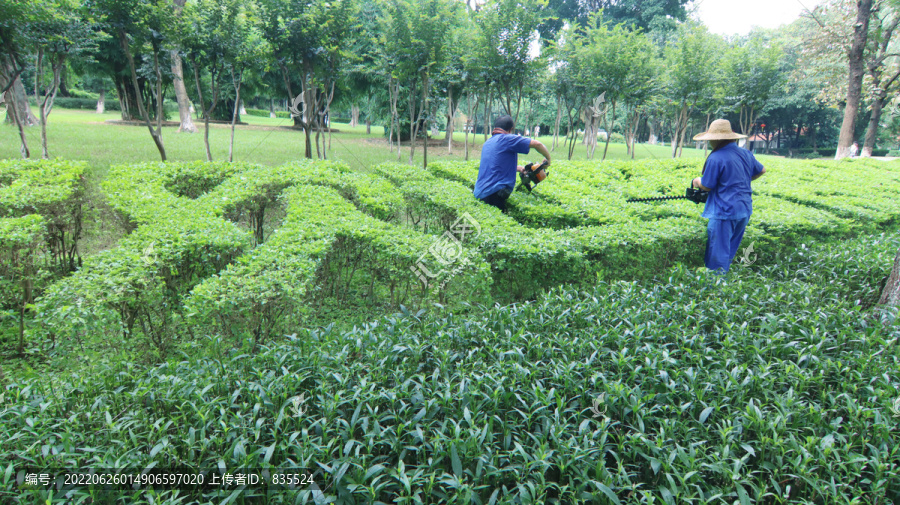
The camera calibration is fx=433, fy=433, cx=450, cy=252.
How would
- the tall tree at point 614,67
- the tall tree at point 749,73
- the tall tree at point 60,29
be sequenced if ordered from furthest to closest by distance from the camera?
the tall tree at point 749,73
the tall tree at point 614,67
the tall tree at point 60,29

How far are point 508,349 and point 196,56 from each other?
1145 cm

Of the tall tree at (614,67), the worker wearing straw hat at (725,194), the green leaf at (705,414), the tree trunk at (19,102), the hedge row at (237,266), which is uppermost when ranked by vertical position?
the tall tree at (614,67)

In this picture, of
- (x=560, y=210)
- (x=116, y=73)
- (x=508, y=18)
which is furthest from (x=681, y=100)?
(x=116, y=73)

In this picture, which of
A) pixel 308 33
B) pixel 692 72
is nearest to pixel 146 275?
pixel 308 33

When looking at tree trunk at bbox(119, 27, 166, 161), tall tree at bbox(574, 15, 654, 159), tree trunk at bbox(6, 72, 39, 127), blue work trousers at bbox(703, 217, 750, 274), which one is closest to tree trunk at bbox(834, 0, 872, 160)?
tall tree at bbox(574, 15, 654, 159)

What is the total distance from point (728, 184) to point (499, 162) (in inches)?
109

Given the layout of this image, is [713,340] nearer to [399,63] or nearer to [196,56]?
[399,63]

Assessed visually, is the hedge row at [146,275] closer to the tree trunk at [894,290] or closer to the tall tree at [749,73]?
the tree trunk at [894,290]

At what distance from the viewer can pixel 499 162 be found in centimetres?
603

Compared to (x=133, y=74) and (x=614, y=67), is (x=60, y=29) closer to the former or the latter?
(x=133, y=74)

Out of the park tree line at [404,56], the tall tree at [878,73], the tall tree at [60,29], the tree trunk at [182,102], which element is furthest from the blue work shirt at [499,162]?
the tall tree at [878,73]

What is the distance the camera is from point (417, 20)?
36.6ft

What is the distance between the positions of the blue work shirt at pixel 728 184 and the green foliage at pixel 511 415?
2116mm

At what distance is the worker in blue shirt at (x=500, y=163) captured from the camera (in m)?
5.87
